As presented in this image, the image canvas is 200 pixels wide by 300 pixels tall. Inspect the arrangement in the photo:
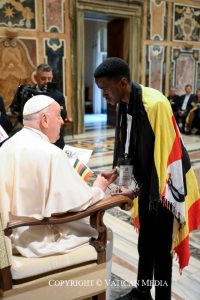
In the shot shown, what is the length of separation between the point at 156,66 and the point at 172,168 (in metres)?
8.76

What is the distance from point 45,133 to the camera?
Answer: 5.80 ft

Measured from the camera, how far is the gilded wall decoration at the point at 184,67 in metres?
10.5

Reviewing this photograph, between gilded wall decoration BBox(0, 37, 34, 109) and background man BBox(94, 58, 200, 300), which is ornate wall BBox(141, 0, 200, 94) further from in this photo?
background man BBox(94, 58, 200, 300)

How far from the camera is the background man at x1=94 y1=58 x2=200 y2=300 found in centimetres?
170

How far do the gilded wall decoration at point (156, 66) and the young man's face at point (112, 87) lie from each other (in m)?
8.47

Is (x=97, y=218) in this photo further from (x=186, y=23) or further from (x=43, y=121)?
(x=186, y=23)

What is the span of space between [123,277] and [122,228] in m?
0.90

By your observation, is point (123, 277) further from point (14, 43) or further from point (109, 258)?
point (14, 43)

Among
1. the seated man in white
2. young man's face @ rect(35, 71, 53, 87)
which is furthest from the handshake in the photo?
young man's face @ rect(35, 71, 53, 87)

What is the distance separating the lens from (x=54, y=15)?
26.2 ft

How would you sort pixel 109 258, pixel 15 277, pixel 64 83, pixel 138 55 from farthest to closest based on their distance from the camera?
pixel 138 55
pixel 64 83
pixel 109 258
pixel 15 277

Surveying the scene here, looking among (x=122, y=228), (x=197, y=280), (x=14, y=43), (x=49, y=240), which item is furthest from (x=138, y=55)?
(x=49, y=240)

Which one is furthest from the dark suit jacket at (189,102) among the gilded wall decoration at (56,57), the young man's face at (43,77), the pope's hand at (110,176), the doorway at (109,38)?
the pope's hand at (110,176)

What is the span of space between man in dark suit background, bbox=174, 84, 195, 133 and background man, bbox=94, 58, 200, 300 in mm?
7643
